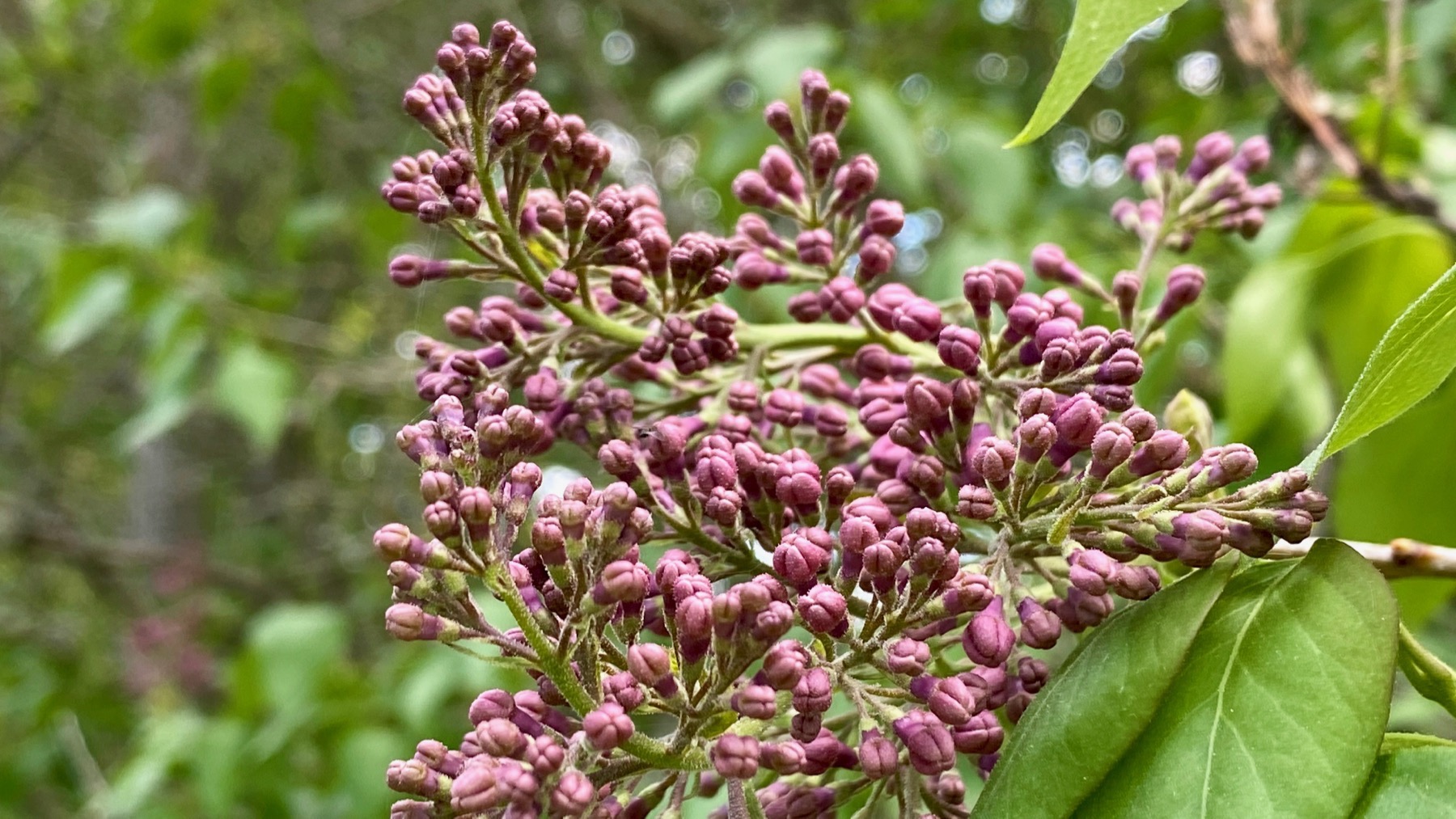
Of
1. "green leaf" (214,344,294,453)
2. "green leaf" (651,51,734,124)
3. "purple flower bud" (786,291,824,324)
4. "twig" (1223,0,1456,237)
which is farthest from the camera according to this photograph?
"green leaf" (214,344,294,453)

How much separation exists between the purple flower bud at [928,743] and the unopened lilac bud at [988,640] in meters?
0.06

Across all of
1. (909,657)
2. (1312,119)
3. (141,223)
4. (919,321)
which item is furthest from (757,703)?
(141,223)

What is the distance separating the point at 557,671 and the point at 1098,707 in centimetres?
39

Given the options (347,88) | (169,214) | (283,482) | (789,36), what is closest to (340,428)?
(283,482)

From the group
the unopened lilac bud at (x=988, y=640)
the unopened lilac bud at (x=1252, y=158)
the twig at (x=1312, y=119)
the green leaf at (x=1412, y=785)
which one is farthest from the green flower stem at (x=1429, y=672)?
the twig at (x=1312, y=119)

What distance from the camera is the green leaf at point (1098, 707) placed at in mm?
847

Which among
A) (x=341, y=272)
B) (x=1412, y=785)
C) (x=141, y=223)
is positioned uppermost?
(x=341, y=272)

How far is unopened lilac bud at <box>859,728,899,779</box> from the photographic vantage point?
33.9 inches

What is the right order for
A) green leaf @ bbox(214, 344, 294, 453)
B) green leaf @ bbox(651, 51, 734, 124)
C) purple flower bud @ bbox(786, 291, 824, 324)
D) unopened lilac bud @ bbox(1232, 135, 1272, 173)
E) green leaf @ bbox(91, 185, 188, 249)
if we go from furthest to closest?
1. green leaf @ bbox(91, 185, 188, 249)
2. green leaf @ bbox(214, 344, 294, 453)
3. green leaf @ bbox(651, 51, 734, 124)
4. unopened lilac bud @ bbox(1232, 135, 1272, 173)
5. purple flower bud @ bbox(786, 291, 824, 324)

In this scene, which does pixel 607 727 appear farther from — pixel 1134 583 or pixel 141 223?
pixel 141 223

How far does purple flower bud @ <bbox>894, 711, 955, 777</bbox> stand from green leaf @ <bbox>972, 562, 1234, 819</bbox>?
56 millimetres

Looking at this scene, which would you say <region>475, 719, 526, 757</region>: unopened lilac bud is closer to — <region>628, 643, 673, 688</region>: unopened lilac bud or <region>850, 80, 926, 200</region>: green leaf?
<region>628, 643, 673, 688</region>: unopened lilac bud

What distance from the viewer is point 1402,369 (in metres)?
0.85

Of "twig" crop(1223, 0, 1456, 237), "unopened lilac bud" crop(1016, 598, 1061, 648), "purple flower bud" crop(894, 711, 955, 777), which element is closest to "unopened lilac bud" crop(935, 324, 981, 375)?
"unopened lilac bud" crop(1016, 598, 1061, 648)
